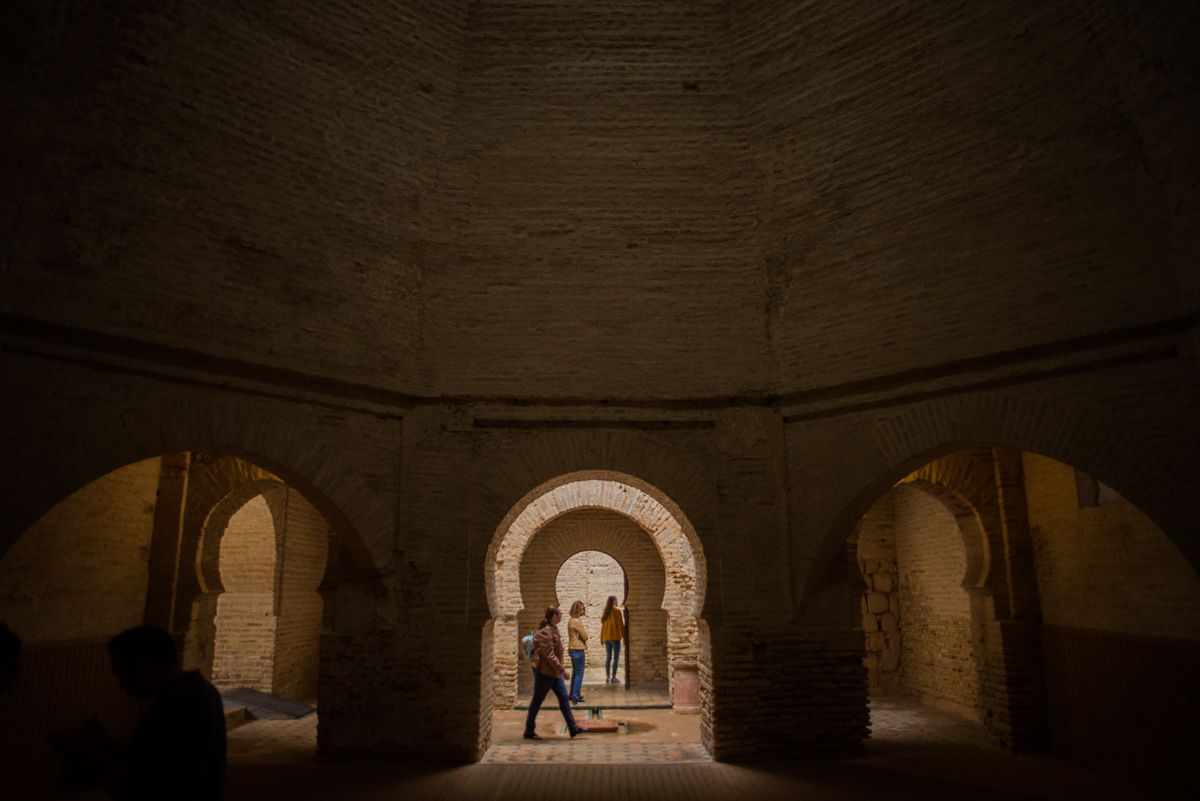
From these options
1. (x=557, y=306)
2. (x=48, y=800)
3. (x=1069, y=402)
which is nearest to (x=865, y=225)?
(x=1069, y=402)

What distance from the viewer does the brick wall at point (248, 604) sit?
1198cm

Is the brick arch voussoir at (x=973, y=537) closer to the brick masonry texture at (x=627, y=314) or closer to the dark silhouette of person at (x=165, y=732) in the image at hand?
the brick masonry texture at (x=627, y=314)

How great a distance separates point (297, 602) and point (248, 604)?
2.41ft

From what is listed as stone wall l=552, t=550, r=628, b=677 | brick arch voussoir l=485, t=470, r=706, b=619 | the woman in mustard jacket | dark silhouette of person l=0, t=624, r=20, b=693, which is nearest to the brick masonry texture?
brick arch voussoir l=485, t=470, r=706, b=619

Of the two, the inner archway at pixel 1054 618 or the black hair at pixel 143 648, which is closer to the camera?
the black hair at pixel 143 648

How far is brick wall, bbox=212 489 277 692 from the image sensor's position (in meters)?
12.0

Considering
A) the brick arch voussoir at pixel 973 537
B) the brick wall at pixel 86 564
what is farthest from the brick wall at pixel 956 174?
the brick wall at pixel 86 564

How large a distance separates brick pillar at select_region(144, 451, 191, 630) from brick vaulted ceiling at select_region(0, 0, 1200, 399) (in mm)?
2648

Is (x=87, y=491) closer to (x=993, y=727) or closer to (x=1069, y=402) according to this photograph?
(x=1069, y=402)

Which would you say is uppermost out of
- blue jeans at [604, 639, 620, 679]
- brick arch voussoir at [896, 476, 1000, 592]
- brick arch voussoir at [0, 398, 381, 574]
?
brick arch voussoir at [0, 398, 381, 574]

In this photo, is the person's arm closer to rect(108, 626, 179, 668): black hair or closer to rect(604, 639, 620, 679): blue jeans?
rect(604, 639, 620, 679): blue jeans

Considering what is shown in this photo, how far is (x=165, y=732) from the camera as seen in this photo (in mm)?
2920

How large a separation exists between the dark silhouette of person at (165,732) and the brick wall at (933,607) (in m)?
9.70

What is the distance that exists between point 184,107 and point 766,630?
7449 mm
